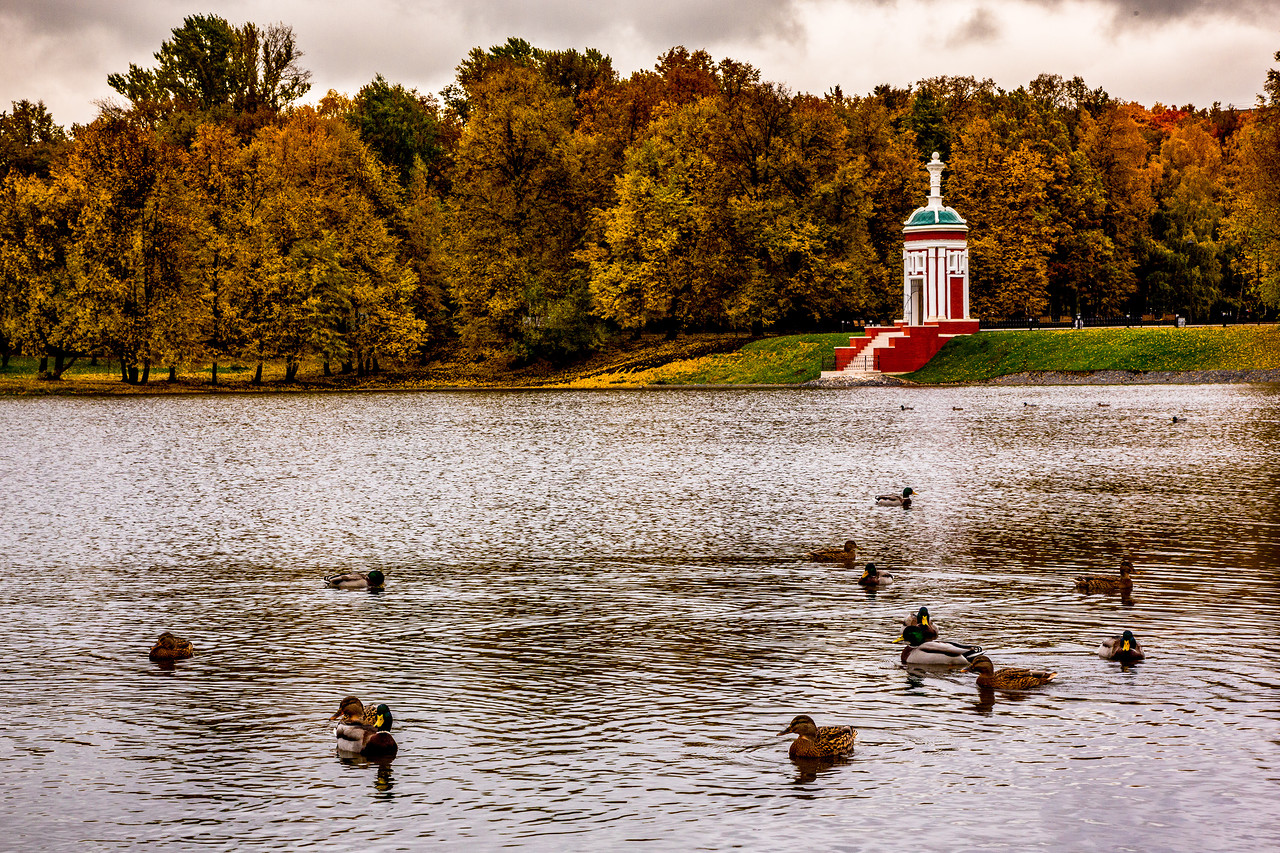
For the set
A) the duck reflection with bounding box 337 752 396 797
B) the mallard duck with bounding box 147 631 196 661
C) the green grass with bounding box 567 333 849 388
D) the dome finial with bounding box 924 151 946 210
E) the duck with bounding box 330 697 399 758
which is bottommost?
the duck reflection with bounding box 337 752 396 797

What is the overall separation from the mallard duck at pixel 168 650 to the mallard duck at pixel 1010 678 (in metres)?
9.48

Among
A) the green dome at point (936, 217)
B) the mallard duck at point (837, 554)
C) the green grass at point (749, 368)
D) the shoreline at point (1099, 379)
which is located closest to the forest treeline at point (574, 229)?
the green grass at point (749, 368)

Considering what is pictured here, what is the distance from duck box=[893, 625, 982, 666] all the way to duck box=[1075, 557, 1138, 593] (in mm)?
4580

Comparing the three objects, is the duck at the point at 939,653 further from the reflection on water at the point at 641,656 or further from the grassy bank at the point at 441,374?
the grassy bank at the point at 441,374

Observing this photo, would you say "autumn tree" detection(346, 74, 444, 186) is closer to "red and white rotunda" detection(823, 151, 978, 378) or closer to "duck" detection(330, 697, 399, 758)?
"red and white rotunda" detection(823, 151, 978, 378)

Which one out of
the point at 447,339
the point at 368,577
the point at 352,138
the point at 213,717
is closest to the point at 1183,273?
the point at 447,339

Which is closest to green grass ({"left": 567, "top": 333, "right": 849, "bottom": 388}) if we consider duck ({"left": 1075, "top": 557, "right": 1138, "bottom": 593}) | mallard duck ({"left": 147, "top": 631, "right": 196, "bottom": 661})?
duck ({"left": 1075, "top": 557, "right": 1138, "bottom": 593})

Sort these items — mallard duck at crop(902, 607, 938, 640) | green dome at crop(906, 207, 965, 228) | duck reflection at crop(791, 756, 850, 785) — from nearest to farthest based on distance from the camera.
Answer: duck reflection at crop(791, 756, 850, 785)
mallard duck at crop(902, 607, 938, 640)
green dome at crop(906, 207, 965, 228)

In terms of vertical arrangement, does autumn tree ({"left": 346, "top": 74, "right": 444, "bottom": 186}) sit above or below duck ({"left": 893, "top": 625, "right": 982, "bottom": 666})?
above

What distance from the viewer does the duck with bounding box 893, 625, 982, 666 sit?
1512 centimetres

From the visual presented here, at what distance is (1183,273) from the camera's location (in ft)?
340

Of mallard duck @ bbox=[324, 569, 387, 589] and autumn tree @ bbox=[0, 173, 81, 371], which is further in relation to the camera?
autumn tree @ bbox=[0, 173, 81, 371]

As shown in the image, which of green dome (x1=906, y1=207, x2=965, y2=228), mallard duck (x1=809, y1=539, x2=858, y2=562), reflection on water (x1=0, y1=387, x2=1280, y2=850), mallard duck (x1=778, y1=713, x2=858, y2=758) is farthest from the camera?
green dome (x1=906, y1=207, x2=965, y2=228)

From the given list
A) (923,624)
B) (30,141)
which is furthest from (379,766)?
(30,141)
